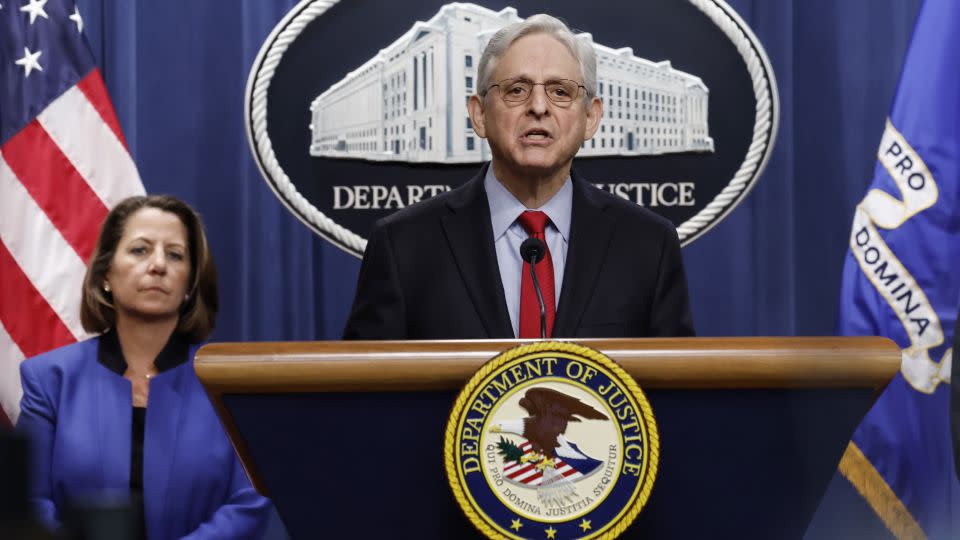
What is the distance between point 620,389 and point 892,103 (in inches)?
73.2

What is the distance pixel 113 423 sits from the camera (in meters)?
1.93

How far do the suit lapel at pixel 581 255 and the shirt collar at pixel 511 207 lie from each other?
1.0 inches

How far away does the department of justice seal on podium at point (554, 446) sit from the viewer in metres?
0.85

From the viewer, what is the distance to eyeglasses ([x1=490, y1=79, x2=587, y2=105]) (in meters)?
1.51

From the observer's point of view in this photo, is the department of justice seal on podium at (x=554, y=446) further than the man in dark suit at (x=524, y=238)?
No

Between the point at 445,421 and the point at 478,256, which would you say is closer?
the point at 445,421

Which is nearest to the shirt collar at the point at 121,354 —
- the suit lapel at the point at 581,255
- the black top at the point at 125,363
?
the black top at the point at 125,363

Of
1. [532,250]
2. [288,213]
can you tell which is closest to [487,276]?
[532,250]

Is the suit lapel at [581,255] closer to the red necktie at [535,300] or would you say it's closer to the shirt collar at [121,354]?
the red necktie at [535,300]

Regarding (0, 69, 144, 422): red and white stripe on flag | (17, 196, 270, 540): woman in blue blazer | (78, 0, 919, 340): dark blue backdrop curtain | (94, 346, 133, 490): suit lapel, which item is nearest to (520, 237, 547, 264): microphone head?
(17, 196, 270, 540): woman in blue blazer

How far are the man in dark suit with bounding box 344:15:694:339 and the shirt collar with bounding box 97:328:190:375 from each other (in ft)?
2.37

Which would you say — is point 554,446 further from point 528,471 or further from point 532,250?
point 532,250

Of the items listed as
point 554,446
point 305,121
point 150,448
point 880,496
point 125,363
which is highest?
point 305,121

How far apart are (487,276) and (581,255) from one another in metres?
0.13
